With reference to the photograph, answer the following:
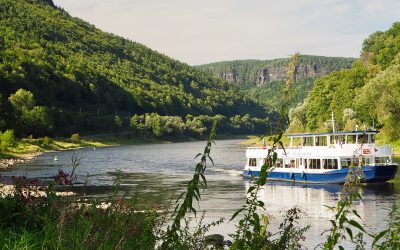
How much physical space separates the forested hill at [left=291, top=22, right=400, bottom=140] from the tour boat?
95.5ft

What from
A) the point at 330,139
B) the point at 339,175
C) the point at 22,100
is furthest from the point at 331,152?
the point at 22,100

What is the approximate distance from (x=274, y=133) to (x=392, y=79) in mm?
80669

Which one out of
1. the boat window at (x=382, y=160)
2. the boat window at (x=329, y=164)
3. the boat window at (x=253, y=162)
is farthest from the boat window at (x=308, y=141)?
the boat window at (x=382, y=160)

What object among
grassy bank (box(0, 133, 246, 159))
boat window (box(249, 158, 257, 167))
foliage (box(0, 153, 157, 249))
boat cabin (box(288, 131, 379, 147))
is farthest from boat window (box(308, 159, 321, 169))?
grassy bank (box(0, 133, 246, 159))

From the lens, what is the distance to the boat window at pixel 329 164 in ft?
168

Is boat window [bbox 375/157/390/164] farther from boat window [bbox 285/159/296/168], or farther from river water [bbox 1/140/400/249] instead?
boat window [bbox 285/159/296/168]

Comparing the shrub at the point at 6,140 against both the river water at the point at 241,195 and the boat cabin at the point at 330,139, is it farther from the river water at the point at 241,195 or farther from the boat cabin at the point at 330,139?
the boat cabin at the point at 330,139

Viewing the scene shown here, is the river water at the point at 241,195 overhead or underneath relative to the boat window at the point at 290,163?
underneath

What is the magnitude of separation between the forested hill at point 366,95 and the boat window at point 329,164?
102 ft

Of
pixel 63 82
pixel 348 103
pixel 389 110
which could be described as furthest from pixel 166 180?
pixel 63 82

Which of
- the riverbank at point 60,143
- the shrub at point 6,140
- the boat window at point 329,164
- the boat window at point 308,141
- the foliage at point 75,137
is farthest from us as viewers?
the foliage at point 75,137

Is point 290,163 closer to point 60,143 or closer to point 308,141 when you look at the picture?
point 308,141

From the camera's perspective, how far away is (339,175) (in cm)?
4994

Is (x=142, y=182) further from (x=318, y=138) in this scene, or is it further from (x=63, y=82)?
(x=63, y=82)
